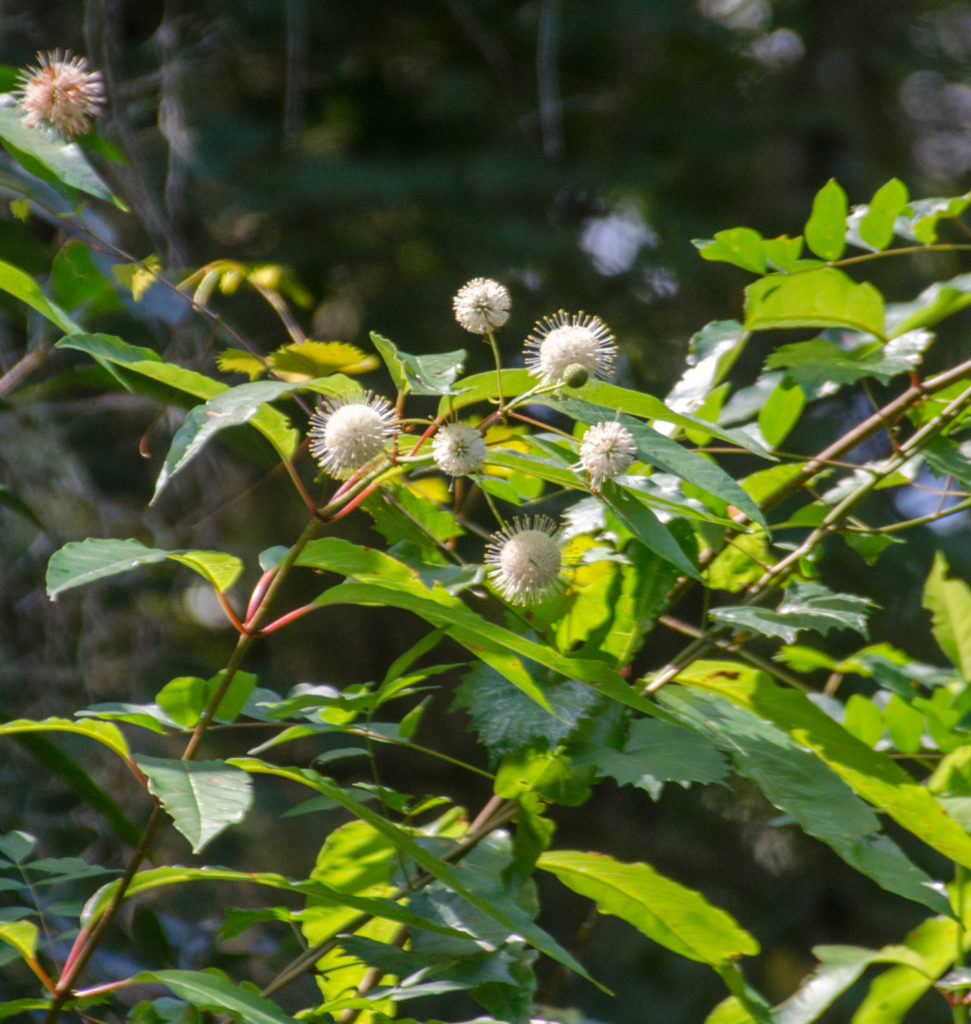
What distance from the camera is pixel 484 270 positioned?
2121mm

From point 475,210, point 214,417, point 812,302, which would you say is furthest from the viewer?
point 475,210

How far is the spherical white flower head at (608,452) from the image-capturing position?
44 centimetres

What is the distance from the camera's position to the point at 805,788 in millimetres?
481

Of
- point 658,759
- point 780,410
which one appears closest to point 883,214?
point 780,410

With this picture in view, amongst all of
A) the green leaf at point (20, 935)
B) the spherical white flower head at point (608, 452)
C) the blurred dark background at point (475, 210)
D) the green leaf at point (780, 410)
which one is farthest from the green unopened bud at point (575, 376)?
the blurred dark background at point (475, 210)

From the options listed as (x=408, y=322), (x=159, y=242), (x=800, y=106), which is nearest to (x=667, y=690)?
(x=159, y=242)

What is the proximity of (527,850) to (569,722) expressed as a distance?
0.10m

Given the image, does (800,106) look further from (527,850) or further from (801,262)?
(527,850)

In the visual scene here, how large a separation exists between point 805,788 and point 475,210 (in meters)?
1.84

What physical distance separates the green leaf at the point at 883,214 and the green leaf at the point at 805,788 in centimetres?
32

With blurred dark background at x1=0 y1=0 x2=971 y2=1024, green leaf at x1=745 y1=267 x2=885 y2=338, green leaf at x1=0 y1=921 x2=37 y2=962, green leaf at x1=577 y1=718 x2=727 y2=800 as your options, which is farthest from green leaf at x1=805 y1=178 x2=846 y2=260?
blurred dark background at x1=0 y1=0 x2=971 y2=1024

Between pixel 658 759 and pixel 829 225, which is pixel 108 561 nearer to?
pixel 658 759

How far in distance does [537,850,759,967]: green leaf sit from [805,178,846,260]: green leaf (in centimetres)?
38

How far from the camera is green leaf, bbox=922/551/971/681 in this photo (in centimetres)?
70
